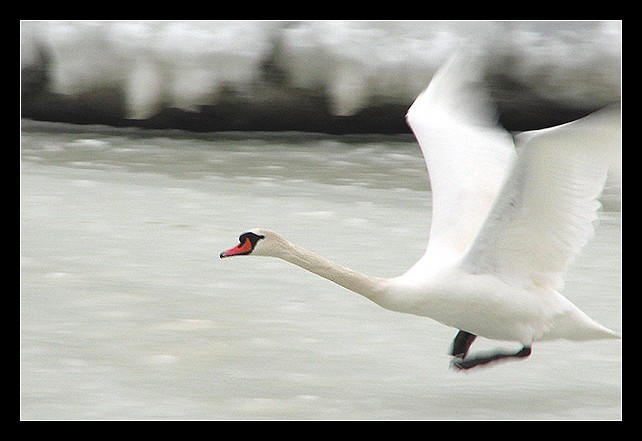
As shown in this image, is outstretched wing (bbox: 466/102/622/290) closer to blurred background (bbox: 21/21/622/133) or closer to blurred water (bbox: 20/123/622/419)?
blurred water (bbox: 20/123/622/419)

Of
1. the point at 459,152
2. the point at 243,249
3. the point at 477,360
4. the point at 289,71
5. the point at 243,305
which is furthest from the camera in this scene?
the point at 289,71

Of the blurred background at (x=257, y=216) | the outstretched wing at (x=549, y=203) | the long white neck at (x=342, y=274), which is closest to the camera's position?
the outstretched wing at (x=549, y=203)

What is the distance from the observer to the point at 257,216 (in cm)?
678

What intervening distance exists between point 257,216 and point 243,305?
145 centimetres

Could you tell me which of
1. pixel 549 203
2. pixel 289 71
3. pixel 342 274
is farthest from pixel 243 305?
pixel 289 71

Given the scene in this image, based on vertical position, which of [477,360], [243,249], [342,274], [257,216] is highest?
[257,216]

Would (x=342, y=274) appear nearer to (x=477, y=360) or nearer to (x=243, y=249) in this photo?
(x=243, y=249)

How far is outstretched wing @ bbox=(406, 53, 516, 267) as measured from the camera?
4.80m

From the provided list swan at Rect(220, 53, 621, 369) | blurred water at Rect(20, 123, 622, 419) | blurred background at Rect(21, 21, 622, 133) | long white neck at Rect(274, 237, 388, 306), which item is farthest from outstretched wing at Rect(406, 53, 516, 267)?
blurred background at Rect(21, 21, 622, 133)

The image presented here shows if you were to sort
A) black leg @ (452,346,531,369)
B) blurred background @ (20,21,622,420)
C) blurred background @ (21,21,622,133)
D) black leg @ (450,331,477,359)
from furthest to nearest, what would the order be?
blurred background @ (21,21,622,133), black leg @ (450,331,477,359), black leg @ (452,346,531,369), blurred background @ (20,21,622,420)

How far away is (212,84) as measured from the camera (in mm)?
8461

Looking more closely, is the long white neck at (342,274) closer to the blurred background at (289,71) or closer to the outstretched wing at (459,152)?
the outstretched wing at (459,152)

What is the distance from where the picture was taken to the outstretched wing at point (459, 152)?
480 centimetres

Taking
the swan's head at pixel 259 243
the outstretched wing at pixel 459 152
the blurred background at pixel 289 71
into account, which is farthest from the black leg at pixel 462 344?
the blurred background at pixel 289 71
